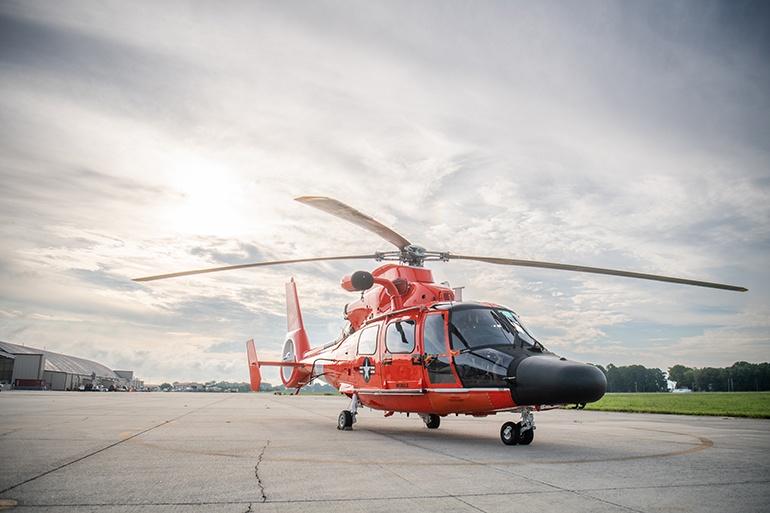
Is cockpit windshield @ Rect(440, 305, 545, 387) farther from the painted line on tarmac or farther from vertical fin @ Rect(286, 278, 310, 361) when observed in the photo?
vertical fin @ Rect(286, 278, 310, 361)

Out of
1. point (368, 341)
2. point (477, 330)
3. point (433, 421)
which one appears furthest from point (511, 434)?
point (368, 341)

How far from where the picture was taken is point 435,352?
10336mm

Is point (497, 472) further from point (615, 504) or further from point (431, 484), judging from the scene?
point (615, 504)

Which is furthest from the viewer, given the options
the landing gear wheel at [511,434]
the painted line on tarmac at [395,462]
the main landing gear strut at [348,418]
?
the main landing gear strut at [348,418]

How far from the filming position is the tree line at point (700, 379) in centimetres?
11431

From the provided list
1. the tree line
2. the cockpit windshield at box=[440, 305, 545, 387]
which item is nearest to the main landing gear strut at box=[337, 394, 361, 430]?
the cockpit windshield at box=[440, 305, 545, 387]

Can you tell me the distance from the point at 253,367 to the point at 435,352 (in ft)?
27.1

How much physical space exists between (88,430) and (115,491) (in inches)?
270

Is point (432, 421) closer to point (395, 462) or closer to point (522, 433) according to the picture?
point (522, 433)

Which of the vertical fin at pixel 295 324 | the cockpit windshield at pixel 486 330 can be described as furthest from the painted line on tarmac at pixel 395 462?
the vertical fin at pixel 295 324

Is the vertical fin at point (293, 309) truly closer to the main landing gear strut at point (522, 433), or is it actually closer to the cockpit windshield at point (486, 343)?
the cockpit windshield at point (486, 343)

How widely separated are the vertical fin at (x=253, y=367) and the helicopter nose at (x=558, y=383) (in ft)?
32.5

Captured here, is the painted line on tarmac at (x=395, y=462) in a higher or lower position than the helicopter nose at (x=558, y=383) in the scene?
lower

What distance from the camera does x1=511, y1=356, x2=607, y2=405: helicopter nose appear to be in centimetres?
806
